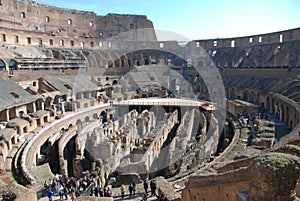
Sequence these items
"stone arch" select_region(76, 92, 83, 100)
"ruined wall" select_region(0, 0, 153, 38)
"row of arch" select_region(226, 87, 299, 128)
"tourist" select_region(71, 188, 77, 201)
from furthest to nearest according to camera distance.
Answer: "ruined wall" select_region(0, 0, 153, 38) → "stone arch" select_region(76, 92, 83, 100) → "row of arch" select_region(226, 87, 299, 128) → "tourist" select_region(71, 188, 77, 201)

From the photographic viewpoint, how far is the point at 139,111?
28.0m

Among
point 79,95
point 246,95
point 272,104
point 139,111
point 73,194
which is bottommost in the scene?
point 73,194

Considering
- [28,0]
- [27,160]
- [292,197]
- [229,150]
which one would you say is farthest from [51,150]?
[28,0]

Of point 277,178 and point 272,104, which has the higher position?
point 277,178

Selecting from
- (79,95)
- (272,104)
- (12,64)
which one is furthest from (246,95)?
(12,64)

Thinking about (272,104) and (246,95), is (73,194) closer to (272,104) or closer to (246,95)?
(272,104)

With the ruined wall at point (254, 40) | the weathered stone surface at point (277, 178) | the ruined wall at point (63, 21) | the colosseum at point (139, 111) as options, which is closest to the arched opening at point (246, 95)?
the colosseum at point (139, 111)

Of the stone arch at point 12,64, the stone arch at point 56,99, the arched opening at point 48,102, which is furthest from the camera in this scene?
the stone arch at point 12,64

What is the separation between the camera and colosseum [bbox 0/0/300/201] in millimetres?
8672

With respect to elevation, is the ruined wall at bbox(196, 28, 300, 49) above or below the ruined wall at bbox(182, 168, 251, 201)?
above

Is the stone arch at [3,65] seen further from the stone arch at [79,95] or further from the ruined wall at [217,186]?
the ruined wall at [217,186]

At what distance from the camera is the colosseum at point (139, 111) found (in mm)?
8672

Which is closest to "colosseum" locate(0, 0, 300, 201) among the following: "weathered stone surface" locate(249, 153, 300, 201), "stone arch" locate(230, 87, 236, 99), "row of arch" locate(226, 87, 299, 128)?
"weathered stone surface" locate(249, 153, 300, 201)

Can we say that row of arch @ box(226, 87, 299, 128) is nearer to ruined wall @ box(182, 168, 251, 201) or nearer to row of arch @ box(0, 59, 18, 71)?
ruined wall @ box(182, 168, 251, 201)
